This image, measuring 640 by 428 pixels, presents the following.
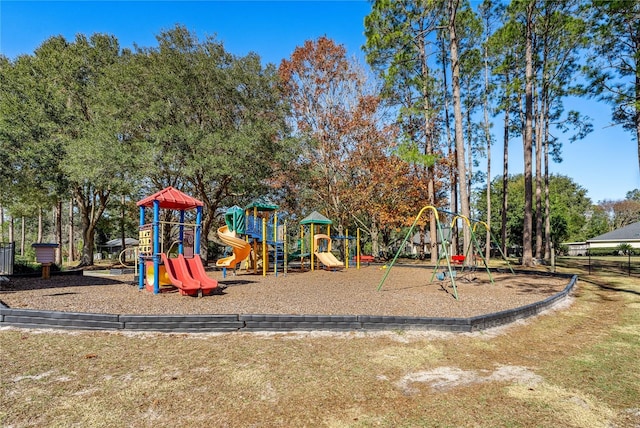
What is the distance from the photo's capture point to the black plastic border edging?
568 centimetres

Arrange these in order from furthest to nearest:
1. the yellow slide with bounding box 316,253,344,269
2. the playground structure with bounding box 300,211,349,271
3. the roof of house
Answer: the roof of house, the playground structure with bounding box 300,211,349,271, the yellow slide with bounding box 316,253,344,269

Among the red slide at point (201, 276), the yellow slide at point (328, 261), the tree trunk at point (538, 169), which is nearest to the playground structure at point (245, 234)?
the yellow slide at point (328, 261)

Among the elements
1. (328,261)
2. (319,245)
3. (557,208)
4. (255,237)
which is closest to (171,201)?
(255,237)

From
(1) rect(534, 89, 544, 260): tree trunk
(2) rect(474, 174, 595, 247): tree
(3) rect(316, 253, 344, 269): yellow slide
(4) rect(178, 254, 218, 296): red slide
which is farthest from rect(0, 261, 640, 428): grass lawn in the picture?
(2) rect(474, 174, 595, 247): tree

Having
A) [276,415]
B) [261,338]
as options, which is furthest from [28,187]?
[276,415]

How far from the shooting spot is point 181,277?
357 inches

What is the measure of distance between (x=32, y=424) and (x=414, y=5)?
2161cm

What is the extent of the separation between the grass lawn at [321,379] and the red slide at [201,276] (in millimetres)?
3350

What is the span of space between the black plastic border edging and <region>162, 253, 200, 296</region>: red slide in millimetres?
2766

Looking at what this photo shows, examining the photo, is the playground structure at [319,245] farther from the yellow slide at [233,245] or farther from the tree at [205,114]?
the yellow slide at [233,245]

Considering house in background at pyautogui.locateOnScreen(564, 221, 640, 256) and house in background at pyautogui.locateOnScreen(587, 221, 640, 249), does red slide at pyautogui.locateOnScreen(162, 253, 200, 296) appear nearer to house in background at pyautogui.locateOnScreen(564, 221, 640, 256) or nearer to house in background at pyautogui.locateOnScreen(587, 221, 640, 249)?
house in background at pyautogui.locateOnScreen(564, 221, 640, 256)

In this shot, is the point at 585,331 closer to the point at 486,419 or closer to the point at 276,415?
the point at 486,419

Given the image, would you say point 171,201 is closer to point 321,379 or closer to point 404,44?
point 321,379

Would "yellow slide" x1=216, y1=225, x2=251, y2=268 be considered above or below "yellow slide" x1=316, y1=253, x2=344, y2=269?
above
